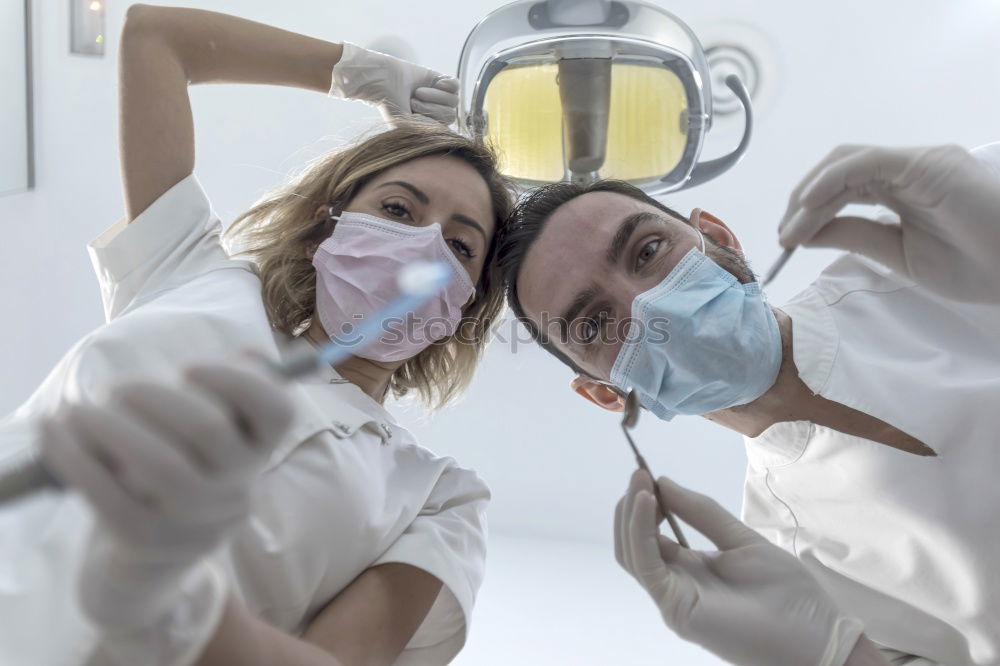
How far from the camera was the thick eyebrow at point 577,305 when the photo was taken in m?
1.30

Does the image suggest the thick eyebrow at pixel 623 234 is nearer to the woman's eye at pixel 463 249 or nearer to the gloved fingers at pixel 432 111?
the woman's eye at pixel 463 249

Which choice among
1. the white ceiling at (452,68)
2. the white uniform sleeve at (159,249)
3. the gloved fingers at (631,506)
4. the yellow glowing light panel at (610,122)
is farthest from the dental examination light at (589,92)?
the white ceiling at (452,68)

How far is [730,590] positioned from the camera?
972 millimetres

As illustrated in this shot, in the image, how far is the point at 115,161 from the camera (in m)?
2.51

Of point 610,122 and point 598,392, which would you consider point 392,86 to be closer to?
point 610,122

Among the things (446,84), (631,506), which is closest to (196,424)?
(631,506)

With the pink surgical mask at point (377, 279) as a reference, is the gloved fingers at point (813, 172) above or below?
above

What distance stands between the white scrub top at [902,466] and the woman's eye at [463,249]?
0.52 metres

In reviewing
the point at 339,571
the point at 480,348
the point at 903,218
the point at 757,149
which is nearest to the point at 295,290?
the point at 480,348

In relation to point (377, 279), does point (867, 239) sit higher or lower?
higher

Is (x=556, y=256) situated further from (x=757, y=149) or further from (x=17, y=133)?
(x=17, y=133)

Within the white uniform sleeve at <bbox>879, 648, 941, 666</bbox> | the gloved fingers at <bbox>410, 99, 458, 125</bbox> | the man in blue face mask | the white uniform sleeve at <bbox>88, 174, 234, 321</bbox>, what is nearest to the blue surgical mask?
the man in blue face mask

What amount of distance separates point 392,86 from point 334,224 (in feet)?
1.13

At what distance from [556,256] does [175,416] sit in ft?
2.80
